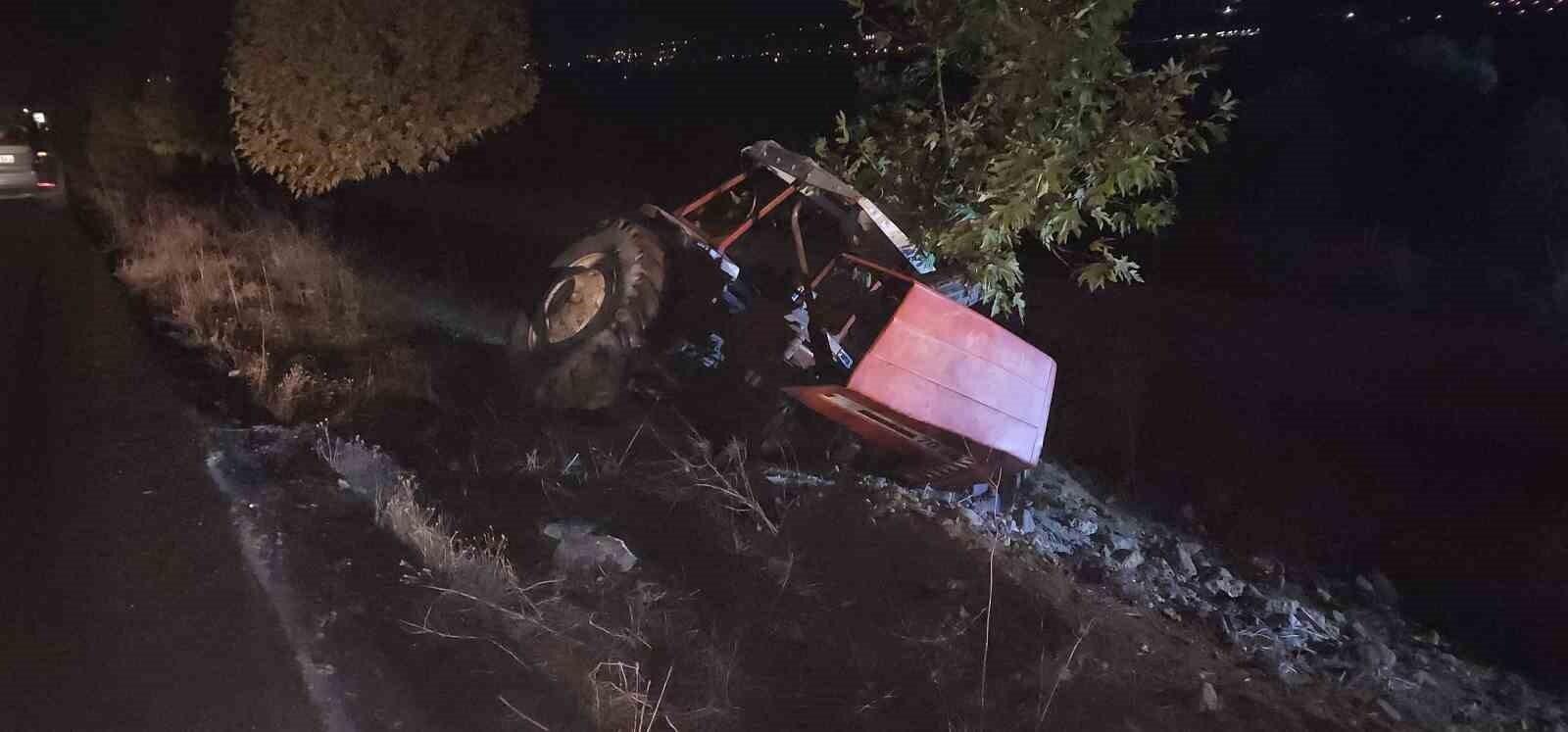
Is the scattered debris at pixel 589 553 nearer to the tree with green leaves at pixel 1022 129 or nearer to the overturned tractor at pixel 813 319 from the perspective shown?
the overturned tractor at pixel 813 319

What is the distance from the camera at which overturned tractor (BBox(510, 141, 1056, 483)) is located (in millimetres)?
6742

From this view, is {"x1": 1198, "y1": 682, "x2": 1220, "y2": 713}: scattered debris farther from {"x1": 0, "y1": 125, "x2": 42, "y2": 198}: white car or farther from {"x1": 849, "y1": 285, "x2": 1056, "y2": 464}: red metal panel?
{"x1": 0, "y1": 125, "x2": 42, "y2": 198}: white car

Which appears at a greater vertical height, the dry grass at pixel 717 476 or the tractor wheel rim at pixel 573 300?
the tractor wheel rim at pixel 573 300

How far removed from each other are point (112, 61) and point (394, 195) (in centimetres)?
818

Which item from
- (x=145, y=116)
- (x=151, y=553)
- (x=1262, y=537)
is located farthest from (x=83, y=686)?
(x=145, y=116)

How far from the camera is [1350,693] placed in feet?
17.9

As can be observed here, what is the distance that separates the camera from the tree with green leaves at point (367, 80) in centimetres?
1145

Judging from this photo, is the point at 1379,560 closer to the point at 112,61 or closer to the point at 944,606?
the point at 944,606

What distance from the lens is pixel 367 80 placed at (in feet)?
37.6

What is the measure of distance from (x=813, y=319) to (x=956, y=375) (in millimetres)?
1059

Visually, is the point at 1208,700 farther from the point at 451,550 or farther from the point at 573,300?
the point at 573,300

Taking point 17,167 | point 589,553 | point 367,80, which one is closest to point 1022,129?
point 589,553

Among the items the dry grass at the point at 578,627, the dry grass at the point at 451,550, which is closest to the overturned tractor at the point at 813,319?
the dry grass at the point at 578,627

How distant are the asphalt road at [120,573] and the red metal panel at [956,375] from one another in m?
3.43
